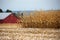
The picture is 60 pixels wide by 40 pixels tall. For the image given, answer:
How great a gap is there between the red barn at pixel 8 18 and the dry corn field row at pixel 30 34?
0.18 metres

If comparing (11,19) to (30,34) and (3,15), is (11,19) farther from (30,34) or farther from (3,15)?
(30,34)

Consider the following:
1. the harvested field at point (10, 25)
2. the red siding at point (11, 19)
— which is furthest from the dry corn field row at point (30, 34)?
the red siding at point (11, 19)

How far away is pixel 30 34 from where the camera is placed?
3.48 meters

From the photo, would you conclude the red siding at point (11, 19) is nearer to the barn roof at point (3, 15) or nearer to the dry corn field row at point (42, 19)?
the barn roof at point (3, 15)

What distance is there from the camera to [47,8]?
3.55 meters

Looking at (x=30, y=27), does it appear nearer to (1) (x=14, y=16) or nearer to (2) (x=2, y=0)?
(1) (x=14, y=16)

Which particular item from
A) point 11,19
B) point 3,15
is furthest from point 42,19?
point 3,15

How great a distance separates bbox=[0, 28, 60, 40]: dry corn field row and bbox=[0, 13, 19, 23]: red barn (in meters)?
0.18

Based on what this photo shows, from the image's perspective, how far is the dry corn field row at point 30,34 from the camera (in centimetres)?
332

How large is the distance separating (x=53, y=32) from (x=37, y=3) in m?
0.63

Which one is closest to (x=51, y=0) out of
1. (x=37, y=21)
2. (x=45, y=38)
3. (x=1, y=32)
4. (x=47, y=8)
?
(x=47, y=8)

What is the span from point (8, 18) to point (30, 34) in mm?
607

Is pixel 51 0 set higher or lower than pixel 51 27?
higher

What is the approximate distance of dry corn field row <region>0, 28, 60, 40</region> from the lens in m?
3.32
